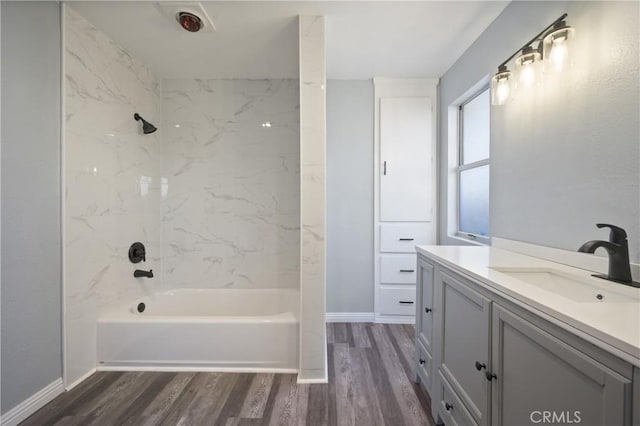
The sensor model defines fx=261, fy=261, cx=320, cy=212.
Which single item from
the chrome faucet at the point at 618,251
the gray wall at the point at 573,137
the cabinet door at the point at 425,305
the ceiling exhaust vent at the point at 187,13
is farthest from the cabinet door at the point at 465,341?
the ceiling exhaust vent at the point at 187,13

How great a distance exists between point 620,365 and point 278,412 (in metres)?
1.51

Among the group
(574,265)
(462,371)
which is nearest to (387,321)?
(462,371)

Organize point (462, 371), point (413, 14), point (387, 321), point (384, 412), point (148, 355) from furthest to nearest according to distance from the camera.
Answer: point (387, 321), point (148, 355), point (413, 14), point (384, 412), point (462, 371)

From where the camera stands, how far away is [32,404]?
1.44 metres

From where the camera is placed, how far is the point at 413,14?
1.71 m

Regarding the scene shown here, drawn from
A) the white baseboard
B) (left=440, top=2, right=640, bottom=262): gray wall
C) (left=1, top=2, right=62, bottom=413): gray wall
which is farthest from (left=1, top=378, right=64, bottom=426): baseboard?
(left=440, top=2, right=640, bottom=262): gray wall

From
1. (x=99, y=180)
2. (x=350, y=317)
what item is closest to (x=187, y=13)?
(x=99, y=180)

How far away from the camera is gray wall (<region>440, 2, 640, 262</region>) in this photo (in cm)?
99

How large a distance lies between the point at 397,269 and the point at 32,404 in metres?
2.69

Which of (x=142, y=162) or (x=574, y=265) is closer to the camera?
(x=574, y=265)

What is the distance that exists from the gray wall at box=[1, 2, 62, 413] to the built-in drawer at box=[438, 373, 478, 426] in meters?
2.21

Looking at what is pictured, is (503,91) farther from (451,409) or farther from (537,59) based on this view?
(451,409)

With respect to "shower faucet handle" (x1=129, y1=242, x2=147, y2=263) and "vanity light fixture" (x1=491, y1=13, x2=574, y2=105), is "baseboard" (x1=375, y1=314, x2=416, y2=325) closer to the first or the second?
"vanity light fixture" (x1=491, y1=13, x2=574, y2=105)

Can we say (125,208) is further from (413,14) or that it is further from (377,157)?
(413,14)
